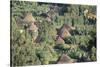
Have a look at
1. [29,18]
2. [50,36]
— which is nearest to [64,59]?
[50,36]

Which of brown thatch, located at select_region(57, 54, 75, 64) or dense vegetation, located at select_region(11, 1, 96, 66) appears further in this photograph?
brown thatch, located at select_region(57, 54, 75, 64)

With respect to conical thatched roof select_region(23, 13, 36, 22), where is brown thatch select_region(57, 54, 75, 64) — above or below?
below

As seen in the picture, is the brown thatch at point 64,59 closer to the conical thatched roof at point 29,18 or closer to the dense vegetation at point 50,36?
the dense vegetation at point 50,36

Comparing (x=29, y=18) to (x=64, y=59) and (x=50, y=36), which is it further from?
(x=64, y=59)

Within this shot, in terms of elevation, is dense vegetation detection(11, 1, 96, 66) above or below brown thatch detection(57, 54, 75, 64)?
above

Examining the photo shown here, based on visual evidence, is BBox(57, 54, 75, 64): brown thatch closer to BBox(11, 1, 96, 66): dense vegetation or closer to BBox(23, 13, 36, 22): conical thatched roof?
BBox(11, 1, 96, 66): dense vegetation

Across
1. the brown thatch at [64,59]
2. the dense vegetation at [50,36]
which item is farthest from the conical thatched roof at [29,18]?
the brown thatch at [64,59]

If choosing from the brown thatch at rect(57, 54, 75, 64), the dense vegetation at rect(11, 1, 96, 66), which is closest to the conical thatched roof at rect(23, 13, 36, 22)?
the dense vegetation at rect(11, 1, 96, 66)
